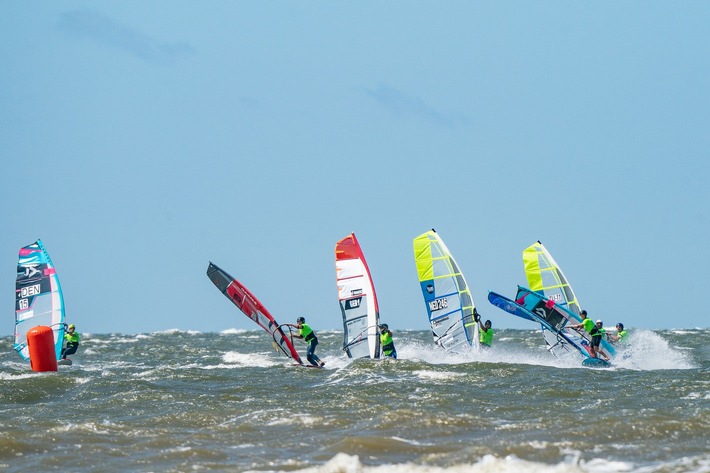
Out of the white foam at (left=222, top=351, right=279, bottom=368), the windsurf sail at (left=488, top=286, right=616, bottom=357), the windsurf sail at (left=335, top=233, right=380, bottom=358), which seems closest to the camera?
the windsurf sail at (left=335, top=233, right=380, bottom=358)

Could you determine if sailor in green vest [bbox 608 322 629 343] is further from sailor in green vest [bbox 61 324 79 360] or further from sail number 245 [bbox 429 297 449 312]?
sailor in green vest [bbox 61 324 79 360]

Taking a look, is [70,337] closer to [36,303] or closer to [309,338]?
[36,303]

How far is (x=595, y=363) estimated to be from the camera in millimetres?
18016

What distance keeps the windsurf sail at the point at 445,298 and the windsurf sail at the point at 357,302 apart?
2.30 metres

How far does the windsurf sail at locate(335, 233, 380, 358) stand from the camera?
18406mm

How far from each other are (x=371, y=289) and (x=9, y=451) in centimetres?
988

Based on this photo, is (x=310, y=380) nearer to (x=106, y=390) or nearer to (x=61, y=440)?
(x=106, y=390)

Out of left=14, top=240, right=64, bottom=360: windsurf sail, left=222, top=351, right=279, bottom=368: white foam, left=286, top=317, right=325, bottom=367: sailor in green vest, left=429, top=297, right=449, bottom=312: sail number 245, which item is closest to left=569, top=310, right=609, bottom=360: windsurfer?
left=429, top=297, right=449, bottom=312: sail number 245

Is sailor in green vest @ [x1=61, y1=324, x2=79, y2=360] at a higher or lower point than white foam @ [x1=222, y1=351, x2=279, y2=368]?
higher

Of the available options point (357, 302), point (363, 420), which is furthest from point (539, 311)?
point (363, 420)

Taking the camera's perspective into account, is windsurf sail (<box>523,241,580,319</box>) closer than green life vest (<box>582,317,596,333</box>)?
No

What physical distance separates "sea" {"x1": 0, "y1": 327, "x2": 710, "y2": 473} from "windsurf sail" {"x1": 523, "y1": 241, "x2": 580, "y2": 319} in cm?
677

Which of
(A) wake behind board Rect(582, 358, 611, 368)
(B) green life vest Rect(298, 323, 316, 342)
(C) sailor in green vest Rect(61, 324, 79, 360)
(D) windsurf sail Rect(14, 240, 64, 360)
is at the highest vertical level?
(D) windsurf sail Rect(14, 240, 64, 360)

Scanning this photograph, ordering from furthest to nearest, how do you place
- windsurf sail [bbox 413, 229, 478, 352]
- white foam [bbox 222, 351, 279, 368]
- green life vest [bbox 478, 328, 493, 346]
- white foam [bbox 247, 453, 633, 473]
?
windsurf sail [bbox 413, 229, 478, 352] < green life vest [bbox 478, 328, 493, 346] < white foam [bbox 222, 351, 279, 368] < white foam [bbox 247, 453, 633, 473]
